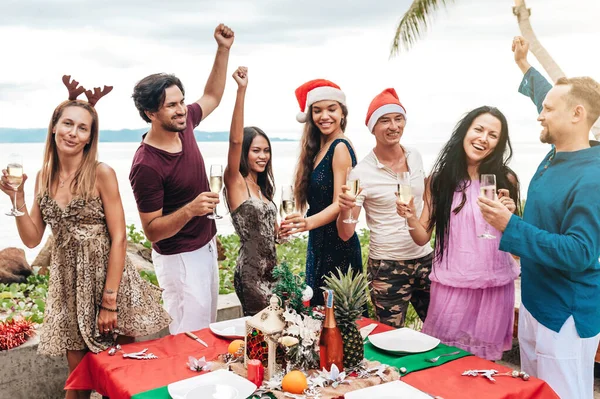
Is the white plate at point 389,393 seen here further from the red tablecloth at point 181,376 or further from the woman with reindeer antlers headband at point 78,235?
the woman with reindeer antlers headband at point 78,235

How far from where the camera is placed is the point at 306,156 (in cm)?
344

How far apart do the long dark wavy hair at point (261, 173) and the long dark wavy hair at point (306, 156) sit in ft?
0.52

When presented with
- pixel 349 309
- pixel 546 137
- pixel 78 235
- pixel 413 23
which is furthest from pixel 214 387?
pixel 413 23

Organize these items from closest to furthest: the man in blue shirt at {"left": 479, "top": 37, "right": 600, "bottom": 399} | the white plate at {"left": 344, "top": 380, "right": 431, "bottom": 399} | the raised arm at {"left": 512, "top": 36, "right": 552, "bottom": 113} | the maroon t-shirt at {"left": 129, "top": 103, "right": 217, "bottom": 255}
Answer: the white plate at {"left": 344, "top": 380, "right": 431, "bottom": 399}, the man in blue shirt at {"left": 479, "top": 37, "right": 600, "bottom": 399}, the raised arm at {"left": 512, "top": 36, "right": 552, "bottom": 113}, the maroon t-shirt at {"left": 129, "top": 103, "right": 217, "bottom": 255}

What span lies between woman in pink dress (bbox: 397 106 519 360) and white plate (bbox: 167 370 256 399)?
1.20 m

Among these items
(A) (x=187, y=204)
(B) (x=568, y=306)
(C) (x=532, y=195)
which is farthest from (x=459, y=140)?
(A) (x=187, y=204)

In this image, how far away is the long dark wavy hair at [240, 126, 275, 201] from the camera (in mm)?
3301

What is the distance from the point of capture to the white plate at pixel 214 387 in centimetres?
195

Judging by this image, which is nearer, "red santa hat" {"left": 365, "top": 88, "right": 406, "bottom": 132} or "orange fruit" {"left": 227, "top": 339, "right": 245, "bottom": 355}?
"orange fruit" {"left": 227, "top": 339, "right": 245, "bottom": 355}

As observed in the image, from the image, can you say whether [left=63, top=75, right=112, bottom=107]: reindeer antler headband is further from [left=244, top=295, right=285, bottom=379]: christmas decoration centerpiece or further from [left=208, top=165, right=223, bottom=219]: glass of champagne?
[left=244, top=295, right=285, bottom=379]: christmas decoration centerpiece

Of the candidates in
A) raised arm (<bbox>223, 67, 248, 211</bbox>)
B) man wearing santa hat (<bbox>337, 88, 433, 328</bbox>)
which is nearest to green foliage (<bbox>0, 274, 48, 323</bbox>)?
raised arm (<bbox>223, 67, 248, 211</bbox>)

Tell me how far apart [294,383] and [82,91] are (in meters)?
1.78

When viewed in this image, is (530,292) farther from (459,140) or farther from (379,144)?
(379,144)

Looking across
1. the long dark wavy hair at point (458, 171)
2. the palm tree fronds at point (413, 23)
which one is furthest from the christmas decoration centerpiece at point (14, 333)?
the palm tree fronds at point (413, 23)
